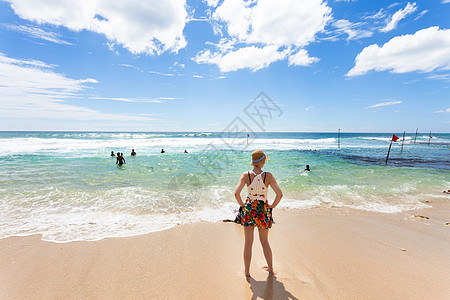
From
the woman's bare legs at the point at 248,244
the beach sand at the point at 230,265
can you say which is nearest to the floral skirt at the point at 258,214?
the woman's bare legs at the point at 248,244

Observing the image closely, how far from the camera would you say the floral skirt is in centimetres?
293

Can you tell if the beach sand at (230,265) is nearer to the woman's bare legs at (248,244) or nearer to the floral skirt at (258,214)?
the woman's bare legs at (248,244)

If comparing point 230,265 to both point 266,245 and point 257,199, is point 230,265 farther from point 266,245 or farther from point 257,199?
point 257,199

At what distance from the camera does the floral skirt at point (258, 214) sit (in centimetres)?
293

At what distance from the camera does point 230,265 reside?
3.58 meters

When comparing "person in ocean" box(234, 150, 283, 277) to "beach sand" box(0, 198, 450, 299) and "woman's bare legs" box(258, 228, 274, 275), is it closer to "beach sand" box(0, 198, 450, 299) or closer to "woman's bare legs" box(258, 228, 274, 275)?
"woman's bare legs" box(258, 228, 274, 275)

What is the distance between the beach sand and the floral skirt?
3.28ft

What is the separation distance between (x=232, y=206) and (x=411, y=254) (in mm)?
4608

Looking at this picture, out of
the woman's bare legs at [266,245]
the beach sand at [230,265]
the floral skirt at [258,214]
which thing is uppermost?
the floral skirt at [258,214]

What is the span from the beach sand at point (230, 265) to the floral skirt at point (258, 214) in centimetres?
100

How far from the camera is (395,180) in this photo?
445 inches

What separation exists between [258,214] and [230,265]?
4.54 ft

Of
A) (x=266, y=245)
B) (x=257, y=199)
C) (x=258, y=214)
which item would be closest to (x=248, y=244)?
(x=266, y=245)

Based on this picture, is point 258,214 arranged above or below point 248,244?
above
